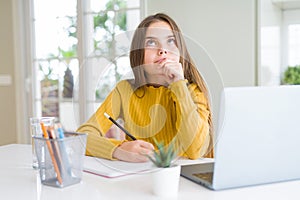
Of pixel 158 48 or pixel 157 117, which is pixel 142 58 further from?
pixel 157 117

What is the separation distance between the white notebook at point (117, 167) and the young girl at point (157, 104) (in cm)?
2

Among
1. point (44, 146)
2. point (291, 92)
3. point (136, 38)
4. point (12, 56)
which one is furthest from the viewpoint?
point (12, 56)

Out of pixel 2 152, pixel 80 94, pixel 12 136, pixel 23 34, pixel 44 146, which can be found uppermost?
pixel 23 34

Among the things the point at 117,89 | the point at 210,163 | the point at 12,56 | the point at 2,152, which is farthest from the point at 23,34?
the point at 210,163

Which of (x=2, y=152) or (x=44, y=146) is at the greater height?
(x=44, y=146)

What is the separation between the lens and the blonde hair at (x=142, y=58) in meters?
1.13

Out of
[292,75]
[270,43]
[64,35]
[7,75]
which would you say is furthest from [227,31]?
[7,75]

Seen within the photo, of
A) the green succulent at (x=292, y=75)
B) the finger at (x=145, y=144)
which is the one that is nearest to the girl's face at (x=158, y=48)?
the finger at (x=145, y=144)

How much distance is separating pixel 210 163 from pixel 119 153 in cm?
29

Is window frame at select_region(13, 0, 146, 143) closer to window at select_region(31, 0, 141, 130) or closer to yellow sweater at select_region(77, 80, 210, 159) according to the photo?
window at select_region(31, 0, 141, 130)

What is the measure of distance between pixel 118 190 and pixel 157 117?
12.6 inches

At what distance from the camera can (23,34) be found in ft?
13.0

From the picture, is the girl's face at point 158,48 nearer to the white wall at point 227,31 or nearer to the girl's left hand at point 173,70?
the girl's left hand at point 173,70

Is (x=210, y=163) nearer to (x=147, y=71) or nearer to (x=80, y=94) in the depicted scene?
(x=147, y=71)
